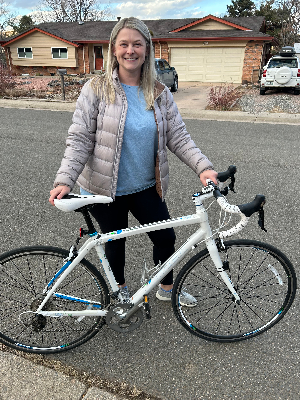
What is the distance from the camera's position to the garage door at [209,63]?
21422 millimetres

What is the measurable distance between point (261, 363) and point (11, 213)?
336 centimetres

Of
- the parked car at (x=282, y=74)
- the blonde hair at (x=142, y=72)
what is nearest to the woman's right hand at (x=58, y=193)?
the blonde hair at (x=142, y=72)

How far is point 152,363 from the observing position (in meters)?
2.16

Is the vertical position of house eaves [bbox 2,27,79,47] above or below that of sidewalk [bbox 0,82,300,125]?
above

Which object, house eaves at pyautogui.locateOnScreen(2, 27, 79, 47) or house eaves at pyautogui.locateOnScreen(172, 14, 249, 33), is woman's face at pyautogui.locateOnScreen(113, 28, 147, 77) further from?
house eaves at pyautogui.locateOnScreen(2, 27, 79, 47)

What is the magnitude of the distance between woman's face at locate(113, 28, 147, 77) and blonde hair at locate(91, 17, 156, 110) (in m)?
0.03

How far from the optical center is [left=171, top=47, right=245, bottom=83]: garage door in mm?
21422

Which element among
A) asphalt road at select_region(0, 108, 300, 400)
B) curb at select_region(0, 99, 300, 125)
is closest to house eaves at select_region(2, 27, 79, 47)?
curb at select_region(0, 99, 300, 125)

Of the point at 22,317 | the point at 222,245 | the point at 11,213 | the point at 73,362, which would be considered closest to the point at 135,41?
the point at 222,245

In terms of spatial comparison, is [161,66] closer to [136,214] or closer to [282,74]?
[282,74]

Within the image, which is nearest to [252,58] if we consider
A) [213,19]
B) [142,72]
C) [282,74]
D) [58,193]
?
[213,19]

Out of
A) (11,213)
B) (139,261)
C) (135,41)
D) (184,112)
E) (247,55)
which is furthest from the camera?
(247,55)

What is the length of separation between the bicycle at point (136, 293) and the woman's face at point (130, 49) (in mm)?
817

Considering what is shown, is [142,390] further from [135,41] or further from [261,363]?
[135,41]
